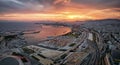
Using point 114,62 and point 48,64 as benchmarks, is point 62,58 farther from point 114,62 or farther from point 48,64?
point 114,62

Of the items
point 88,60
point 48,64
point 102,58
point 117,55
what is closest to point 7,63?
point 48,64

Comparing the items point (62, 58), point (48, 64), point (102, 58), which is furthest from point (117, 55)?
point (48, 64)

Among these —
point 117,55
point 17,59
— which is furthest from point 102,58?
point 17,59

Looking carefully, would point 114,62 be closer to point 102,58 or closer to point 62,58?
point 102,58

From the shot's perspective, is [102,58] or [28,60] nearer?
[28,60]

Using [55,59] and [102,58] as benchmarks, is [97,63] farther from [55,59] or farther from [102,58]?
[55,59]

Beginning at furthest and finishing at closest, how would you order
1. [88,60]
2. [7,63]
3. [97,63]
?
[88,60] → [97,63] → [7,63]

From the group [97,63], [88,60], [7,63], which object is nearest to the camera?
[7,63]

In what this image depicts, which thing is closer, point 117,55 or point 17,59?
point 17,59
